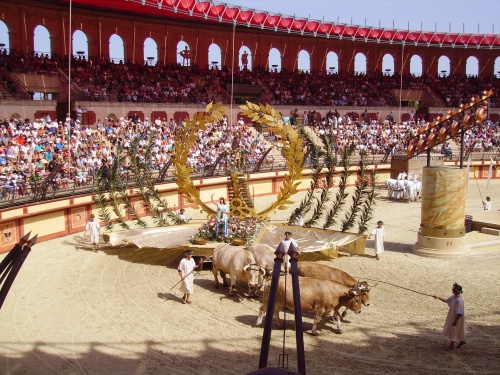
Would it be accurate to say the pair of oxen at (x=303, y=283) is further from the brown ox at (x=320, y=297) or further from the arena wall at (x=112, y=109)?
the arena wall at (x=112, y=109)

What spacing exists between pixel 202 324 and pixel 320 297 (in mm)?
2881

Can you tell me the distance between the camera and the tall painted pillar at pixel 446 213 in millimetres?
19500

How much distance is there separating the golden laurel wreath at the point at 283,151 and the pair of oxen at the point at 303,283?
3200 millimetres

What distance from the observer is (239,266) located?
50.2 ft

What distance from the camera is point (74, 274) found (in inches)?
682

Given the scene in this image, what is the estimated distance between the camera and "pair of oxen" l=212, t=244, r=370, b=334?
41.4 feet

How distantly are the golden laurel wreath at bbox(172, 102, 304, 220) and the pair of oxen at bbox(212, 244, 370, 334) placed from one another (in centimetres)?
320

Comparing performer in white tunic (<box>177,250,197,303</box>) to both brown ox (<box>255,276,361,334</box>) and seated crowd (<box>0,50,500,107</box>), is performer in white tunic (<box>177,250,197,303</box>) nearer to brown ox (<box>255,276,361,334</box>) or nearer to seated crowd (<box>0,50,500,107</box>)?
brown ox (<box>255,276,361,334</box>)

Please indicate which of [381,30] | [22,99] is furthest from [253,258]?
[381,30]

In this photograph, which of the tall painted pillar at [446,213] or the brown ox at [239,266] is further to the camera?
the tall painted pillar at [446,213]

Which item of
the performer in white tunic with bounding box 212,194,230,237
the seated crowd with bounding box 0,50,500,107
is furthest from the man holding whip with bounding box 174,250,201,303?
the seated crowd with bounding box 0,50,500,107

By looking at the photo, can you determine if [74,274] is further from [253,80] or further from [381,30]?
[381,30]

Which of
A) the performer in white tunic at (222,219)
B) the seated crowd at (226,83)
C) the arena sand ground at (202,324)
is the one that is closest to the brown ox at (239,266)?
the arena sand ground at (202,324)

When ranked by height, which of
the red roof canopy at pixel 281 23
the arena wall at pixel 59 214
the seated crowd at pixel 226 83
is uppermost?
the red roof canopy at pixel 281 23
